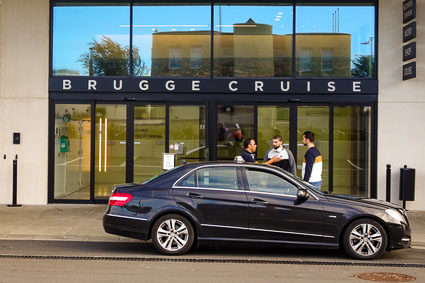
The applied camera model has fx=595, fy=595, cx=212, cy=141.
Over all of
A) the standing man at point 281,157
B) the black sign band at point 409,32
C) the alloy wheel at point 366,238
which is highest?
the black sign band at point 409,32

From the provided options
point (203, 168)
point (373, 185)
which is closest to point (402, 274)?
point (203, 168)

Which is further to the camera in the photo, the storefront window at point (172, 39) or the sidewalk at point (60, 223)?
the storefront window at point (172, 39)

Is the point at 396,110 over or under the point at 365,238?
over

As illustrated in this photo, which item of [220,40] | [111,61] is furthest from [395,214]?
[111,61]

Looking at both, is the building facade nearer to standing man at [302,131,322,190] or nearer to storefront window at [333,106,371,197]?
storefront window at [333,106,371,197]

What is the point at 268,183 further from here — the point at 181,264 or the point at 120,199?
the point at 120,199

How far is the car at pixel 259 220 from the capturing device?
8.88m

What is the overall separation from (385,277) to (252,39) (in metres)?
8.36

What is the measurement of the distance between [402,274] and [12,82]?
10414 millimetres

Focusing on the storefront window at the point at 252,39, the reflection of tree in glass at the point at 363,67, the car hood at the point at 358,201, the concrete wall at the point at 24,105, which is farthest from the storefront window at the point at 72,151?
the car hood at the point at 358,201

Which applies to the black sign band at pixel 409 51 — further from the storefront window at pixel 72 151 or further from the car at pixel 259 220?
the storefront window at pixel 72 151

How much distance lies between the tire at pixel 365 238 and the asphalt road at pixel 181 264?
15 cm

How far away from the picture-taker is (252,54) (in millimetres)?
14789

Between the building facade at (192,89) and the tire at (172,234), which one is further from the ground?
the building facade at (192,89)
